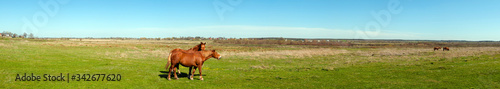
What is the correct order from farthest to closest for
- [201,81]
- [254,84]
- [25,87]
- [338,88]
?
1. [201,81]
2. [254,84]
3. [338,88]
4. [25,87]

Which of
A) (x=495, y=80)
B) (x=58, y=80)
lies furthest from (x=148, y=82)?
(x=495, y=80)

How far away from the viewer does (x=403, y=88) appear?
11.8 metres

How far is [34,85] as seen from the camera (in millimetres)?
11672

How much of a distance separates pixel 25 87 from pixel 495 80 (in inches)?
810

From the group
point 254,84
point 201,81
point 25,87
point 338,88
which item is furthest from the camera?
point 201,81

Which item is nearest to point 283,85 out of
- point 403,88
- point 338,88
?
point 338,88

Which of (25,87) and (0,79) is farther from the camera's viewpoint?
(0,79)

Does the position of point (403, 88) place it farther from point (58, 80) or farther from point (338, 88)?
point (58, 80)

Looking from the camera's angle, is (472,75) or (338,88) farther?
(472,75)

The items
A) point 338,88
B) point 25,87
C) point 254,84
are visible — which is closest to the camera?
point 25,87

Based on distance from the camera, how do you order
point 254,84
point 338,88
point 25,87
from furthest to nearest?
point 254,84
point 338,88
point 25,87

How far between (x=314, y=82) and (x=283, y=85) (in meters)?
1.93

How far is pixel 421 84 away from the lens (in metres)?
12.6

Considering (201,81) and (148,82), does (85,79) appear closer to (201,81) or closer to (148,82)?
(148,82)
